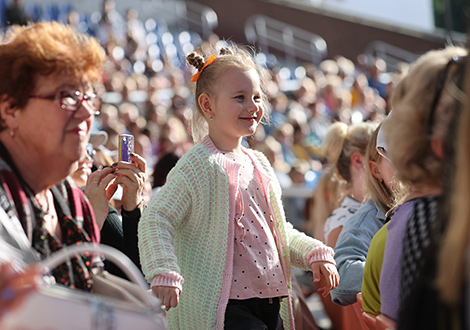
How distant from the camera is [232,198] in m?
2.98

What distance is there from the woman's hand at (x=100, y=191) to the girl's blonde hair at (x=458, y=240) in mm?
1783

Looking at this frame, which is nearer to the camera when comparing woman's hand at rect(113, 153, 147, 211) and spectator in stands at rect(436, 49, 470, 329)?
spectator in stands at rect(436, 49, 470, 329)

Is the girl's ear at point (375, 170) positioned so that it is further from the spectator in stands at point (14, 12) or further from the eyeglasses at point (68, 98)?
the spectator in stands at point (14, 12)

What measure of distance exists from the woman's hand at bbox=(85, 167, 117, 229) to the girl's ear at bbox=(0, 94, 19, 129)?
93cm

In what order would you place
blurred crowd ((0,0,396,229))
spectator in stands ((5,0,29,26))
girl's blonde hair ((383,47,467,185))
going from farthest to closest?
spectator in stands ((5,0,29,26)) → blurred crowd ((0,0,396,229)) → girl's blonde hair ((383,47,467,185))

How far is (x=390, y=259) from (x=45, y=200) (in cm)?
112

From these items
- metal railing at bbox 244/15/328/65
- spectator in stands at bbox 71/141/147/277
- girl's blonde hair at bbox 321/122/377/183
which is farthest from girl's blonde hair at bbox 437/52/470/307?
metal railing at bbox 244/15/328/65

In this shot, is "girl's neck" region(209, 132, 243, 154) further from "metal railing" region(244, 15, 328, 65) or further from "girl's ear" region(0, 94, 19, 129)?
"metal railing" region(244, 15, 328, 65)

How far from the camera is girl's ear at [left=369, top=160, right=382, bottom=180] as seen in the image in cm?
339

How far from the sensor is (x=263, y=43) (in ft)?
58.3

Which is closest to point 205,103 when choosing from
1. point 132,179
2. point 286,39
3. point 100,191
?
point 132,179

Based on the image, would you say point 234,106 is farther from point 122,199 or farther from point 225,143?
point 122,199

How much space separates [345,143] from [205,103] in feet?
4.40

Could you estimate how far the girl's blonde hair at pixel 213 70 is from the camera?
3.22 meters
